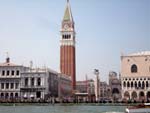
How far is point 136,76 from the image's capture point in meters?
77.5

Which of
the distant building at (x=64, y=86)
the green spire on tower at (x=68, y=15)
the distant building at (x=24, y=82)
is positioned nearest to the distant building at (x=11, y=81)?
the distant building at (x=24, y=82)

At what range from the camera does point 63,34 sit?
99.1 meters

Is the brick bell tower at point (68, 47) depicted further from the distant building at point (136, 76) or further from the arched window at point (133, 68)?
the arched window at point (133, 68)

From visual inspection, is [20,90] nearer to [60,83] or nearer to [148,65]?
[60,83]

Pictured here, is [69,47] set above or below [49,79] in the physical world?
above

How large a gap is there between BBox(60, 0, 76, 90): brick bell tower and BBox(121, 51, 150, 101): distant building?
717 inches

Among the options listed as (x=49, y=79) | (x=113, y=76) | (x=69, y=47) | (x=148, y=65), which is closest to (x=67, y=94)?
(x=69, y=47)

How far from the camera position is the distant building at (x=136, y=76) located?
76.9 metres

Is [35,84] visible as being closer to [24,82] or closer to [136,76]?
[24,82]

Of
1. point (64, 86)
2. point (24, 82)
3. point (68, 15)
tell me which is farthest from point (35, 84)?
point (68, 15)

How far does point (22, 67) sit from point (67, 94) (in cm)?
2135

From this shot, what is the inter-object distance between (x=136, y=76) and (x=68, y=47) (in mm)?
23904

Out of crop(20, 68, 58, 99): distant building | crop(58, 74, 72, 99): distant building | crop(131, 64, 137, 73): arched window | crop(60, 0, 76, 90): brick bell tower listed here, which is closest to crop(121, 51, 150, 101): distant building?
crop(131, 64, 137, 73): arched window

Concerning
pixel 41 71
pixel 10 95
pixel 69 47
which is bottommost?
pixel 10 95
